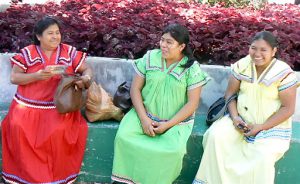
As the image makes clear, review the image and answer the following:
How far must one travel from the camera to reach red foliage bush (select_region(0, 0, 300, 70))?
16.5 ft

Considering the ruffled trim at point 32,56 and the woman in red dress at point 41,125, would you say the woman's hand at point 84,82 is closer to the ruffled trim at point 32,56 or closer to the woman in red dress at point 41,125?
the woman in red dress at point 41,125

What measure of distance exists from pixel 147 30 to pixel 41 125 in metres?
1.69

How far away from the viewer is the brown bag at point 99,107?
14.4 ft

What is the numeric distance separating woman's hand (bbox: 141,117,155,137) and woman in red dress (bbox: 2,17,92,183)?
1.73 ft

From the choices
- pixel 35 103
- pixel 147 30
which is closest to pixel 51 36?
pixel 35 103

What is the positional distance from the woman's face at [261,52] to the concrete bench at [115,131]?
75 centimetres

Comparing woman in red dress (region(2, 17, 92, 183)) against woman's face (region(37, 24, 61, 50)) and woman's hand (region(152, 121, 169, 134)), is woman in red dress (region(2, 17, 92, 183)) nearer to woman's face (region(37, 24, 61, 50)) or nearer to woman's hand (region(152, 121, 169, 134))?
woman's face (region(37, 24, 61, 50))

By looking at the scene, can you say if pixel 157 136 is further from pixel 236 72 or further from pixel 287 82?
pixel 287 82

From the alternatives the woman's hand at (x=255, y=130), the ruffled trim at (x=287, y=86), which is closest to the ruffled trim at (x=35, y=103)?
the woman's hand at (x=255, y=130)

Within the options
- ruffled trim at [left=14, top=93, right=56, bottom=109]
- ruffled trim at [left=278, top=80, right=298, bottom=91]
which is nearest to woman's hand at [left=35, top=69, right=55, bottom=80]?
ruffled trim at [left=14, top=93, right=56, bottom=109]

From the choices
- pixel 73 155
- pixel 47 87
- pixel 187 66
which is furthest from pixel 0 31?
pixel 187 66

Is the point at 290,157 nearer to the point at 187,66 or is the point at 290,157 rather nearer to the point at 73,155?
the point at 187,66

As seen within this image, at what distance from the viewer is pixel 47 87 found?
4199 millimetres

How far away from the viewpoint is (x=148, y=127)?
407 cm
